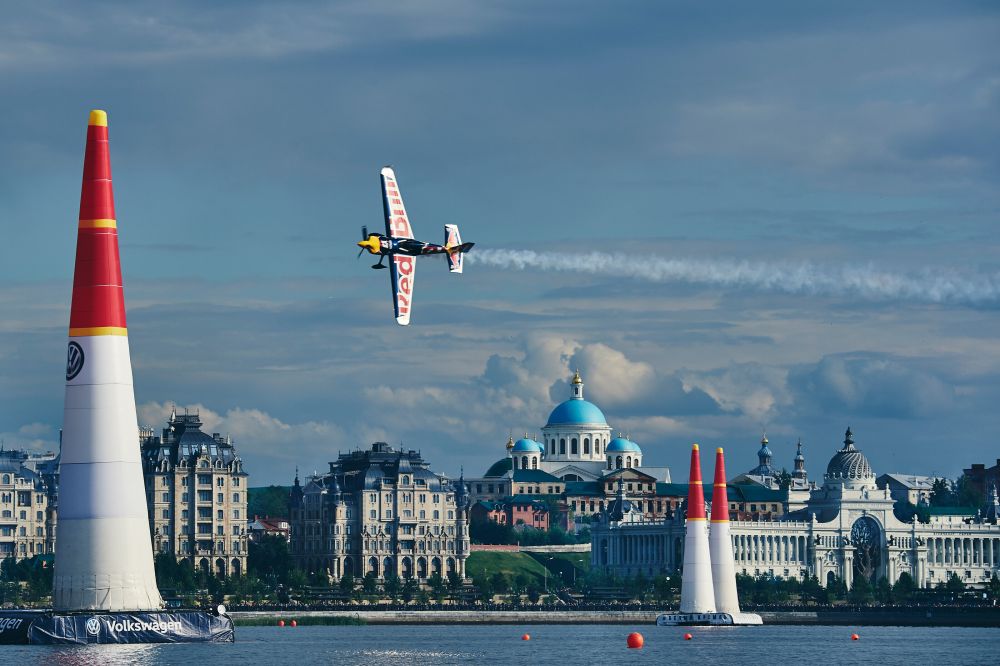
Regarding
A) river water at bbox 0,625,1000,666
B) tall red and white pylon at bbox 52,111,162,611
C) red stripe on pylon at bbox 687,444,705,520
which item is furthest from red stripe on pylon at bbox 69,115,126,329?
red stripe on pylon at bbox 687,444,705,520

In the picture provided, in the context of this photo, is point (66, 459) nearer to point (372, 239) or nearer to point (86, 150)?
point (86, 150)

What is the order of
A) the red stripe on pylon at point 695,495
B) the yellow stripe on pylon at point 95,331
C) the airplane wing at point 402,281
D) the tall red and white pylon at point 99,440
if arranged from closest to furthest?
the tall red and white pylon at point 99,440, the yellow stripe on pylon at point 95,331, the airplane wing at point 402,281, the red stripe on pylon at point 695,495

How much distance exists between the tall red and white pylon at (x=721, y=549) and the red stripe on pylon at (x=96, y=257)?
5828 centimetres

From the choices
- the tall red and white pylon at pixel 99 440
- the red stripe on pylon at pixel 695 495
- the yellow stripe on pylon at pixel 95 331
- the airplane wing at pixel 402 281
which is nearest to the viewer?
the tall red and white pylon at pixel 99 440

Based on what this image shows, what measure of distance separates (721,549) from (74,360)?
205 ft

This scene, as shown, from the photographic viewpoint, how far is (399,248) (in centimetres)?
10369

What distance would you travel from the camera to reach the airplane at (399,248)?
337 ft

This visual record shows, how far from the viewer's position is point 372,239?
102688 millimetres

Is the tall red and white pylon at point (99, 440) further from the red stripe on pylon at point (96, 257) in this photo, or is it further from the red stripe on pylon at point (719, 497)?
the red stripe on pylon at point (719, 497)

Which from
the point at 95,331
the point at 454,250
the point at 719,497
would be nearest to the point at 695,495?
the point at 719,497

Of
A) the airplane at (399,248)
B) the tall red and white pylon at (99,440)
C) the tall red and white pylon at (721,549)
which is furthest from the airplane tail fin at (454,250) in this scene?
the tall red and white pylon at (721,549)

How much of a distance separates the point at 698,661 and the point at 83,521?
45.7 meters

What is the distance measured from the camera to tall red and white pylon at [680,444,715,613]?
137250mm

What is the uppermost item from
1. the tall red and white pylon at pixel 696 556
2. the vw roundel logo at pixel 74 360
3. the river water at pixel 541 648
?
the vw roundel logo at pixel 74 360
